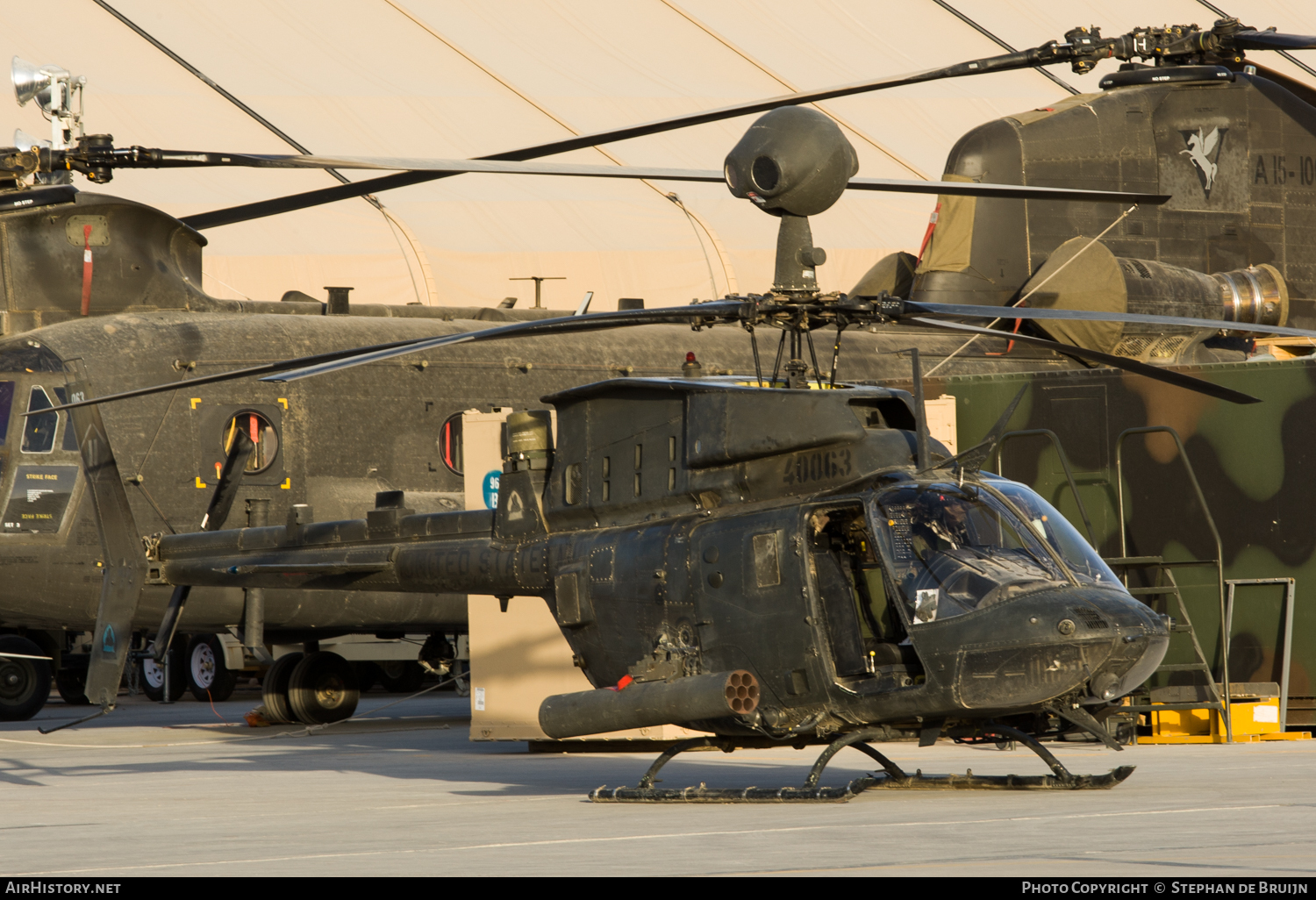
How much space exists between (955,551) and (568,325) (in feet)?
7.78

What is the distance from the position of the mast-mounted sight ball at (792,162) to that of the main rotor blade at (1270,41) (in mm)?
3237

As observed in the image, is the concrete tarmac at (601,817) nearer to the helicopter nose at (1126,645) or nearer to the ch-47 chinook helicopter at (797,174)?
the helicopter nose at (1126,645)

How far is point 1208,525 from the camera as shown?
44.1ft

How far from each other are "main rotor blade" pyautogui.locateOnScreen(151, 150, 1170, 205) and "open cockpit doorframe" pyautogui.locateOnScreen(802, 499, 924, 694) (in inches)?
70.3

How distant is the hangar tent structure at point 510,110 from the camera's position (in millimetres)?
30641

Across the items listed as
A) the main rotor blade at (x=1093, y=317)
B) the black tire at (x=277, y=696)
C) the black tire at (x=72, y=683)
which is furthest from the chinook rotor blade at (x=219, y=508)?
the black tire at (x=72, y=683)

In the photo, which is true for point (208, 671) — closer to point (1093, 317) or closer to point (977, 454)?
point (977, 454)

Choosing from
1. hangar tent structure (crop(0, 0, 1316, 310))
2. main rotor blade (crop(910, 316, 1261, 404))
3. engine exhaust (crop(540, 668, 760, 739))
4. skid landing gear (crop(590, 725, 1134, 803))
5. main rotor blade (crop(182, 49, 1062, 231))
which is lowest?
skid landing gear (crop(590, 725, 1134, 803))

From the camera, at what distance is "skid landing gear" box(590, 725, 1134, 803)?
8.68m

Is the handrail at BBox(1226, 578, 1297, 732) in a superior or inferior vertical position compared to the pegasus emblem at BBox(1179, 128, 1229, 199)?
inferior

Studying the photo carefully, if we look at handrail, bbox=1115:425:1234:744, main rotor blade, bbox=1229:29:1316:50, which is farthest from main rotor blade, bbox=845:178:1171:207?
handrail, bbox=1115:425:1234:744

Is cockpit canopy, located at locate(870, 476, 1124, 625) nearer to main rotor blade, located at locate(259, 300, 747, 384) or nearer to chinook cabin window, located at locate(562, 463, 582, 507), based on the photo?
main rotor blade, located at locate(259, 300, 747, 384)
